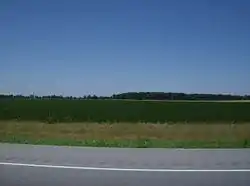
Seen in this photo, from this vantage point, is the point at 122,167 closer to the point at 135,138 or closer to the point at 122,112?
the point at 135,138

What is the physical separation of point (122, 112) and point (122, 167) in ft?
126

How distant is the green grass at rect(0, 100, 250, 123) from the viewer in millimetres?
41656

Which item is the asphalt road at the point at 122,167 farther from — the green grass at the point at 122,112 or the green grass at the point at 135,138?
the green grass at the point at 122,112

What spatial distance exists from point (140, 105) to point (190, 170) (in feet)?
144

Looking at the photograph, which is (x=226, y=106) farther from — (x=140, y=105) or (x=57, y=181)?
(x=57, y=181)

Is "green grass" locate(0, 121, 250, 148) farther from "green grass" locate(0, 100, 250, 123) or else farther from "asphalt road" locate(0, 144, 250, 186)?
"green grass" locate(0, 100, 250, 123)

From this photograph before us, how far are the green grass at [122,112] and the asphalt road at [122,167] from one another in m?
28.2

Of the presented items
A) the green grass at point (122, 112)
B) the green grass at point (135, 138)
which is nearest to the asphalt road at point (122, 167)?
the green grass at point (135, 138)

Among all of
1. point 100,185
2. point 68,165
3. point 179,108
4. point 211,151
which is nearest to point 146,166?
point 68,165

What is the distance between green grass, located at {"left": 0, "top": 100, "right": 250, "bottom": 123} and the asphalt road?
28.2 m

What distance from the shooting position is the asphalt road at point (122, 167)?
290 inches

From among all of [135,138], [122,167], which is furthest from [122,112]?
[122,167]

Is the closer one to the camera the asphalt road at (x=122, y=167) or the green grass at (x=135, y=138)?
the asphalt road at (x=122, y=167)

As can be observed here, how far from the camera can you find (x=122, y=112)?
155 ft
